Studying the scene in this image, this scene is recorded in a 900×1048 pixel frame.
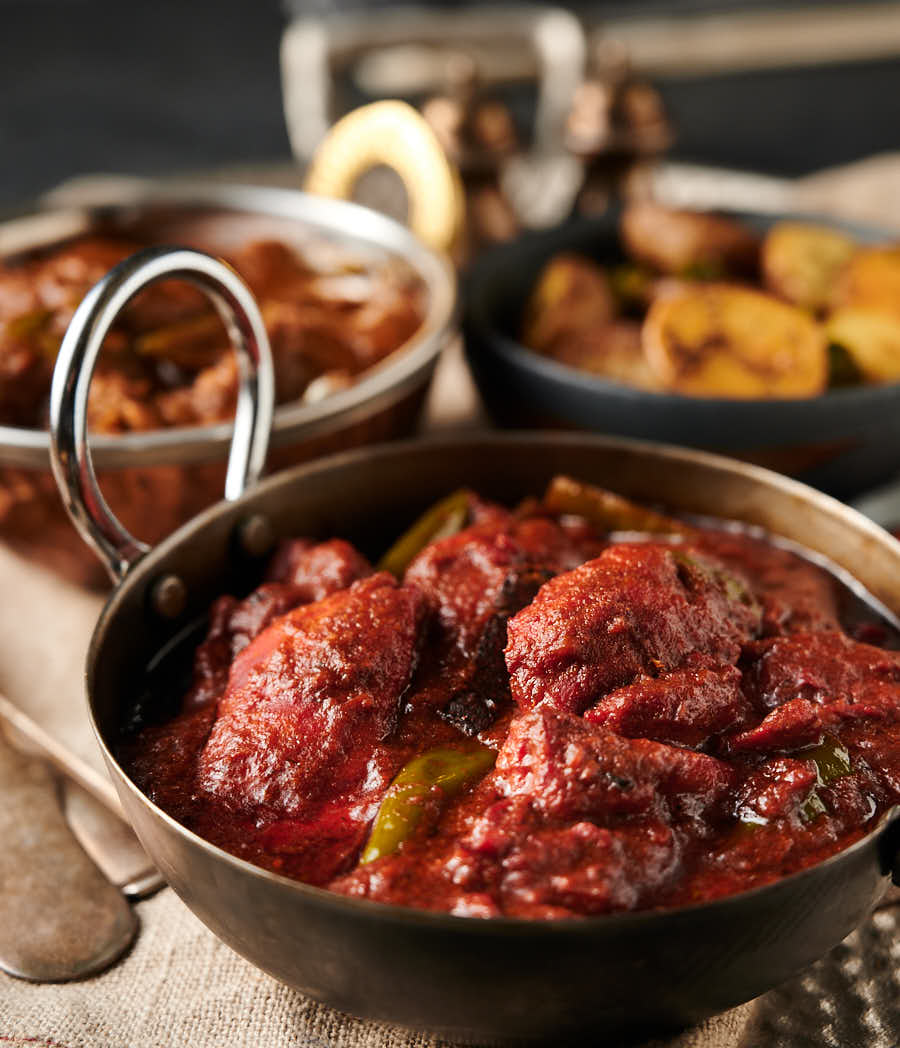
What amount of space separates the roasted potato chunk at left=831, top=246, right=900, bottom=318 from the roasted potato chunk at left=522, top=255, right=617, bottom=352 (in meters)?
0.60

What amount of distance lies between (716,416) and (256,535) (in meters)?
1.11

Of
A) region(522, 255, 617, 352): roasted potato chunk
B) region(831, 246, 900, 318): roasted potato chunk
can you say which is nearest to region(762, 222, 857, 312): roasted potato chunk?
region(831, 246, 900, 318): roasted potato chunk

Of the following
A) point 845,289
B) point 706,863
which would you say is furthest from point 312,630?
point 845,289

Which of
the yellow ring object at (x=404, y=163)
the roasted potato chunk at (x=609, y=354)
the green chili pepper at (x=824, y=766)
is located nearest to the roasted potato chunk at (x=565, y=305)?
the roasted potato chunk at (x=609, y=354)

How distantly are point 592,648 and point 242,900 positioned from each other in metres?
0.54

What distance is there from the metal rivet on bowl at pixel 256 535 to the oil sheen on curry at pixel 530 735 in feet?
0.46

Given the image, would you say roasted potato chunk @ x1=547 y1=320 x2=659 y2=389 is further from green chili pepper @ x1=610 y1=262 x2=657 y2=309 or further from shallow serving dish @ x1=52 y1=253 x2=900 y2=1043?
shallow serving dish @ x1=52 y1=253 x2=900 y2=1043

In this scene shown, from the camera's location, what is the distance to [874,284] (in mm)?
2908

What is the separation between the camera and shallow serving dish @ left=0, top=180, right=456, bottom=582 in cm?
222

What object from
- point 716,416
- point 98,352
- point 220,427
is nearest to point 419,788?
point 98,352

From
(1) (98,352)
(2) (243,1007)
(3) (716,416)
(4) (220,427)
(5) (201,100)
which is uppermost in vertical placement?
(1) (98,352)

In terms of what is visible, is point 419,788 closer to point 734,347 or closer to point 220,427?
point 220,427

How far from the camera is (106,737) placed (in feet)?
5.03

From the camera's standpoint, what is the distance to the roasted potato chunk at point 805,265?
10.00 feet
